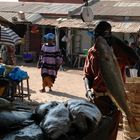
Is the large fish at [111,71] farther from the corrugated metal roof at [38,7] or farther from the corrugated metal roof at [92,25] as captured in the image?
the corrugated metal roof at [38,7]

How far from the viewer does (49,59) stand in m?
12.3

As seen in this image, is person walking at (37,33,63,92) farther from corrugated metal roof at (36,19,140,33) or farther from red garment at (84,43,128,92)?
red garment at (84,43,128,92)

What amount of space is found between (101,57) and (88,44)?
60.5 ft

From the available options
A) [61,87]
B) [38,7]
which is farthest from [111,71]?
[38,7]

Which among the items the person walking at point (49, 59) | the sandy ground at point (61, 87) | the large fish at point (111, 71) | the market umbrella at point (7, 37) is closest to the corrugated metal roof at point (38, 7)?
the sandy ground at point (61, 87)

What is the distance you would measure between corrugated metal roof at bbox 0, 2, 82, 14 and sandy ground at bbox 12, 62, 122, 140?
16.1ft

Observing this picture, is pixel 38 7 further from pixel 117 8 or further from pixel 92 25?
pixel 92 25

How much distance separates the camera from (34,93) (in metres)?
12.4

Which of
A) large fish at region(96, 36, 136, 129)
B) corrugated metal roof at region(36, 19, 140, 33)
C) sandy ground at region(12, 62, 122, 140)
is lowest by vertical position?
sandy ground at region(12, 62, 122, 140)

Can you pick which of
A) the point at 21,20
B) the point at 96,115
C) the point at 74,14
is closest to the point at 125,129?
the point at 96,115

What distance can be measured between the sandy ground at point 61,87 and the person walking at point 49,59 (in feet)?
1.34

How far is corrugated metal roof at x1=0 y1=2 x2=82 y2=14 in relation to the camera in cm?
2372

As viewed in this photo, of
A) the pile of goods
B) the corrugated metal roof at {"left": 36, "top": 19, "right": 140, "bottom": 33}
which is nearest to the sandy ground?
the corrugated metal roof at {"left": 36, "top": 19, "right": 140, "bottom": 33}

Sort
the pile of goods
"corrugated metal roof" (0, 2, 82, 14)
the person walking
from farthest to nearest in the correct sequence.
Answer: "corrugated metal roof" (0, 2, 82, 14)
the person walking
the pile of goods
